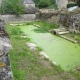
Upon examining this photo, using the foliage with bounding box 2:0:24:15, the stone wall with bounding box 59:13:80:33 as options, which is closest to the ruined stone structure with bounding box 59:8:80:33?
the stone wall with bounding box 59:13:80:33

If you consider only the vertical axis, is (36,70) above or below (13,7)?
below

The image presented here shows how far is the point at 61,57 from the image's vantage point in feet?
23.0

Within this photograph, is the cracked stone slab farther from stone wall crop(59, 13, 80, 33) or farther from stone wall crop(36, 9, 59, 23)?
stone wall crop(36, 9, 59, 23)

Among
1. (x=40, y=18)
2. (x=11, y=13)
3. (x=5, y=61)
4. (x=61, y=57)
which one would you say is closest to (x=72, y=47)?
(x=61, y=57)

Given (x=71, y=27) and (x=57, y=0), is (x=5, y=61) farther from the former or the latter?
(x=57, y=0)

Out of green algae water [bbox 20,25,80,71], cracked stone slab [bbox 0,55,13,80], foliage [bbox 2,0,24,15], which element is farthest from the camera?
foliage [bbox 2,0,24,15]

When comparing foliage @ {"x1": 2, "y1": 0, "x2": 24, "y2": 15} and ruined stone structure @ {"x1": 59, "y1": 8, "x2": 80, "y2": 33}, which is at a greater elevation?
foliage @ {"x1": 2, "y1": 0, "x2": 24, "y2": 15}

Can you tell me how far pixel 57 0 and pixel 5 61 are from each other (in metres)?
33.7

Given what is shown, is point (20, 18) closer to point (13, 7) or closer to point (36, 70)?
point (13, 7)

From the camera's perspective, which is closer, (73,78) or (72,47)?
(73,78)

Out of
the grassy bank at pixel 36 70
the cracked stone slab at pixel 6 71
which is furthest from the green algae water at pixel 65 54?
the cracked stone slab at pixel 6 71

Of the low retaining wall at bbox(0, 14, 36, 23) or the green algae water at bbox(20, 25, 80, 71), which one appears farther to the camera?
the low retaining wall at bbox(0, 14, 36, 23)

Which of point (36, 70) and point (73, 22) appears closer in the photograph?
point (36, 70)

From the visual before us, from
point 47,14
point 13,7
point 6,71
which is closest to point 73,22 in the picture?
point 47,14
